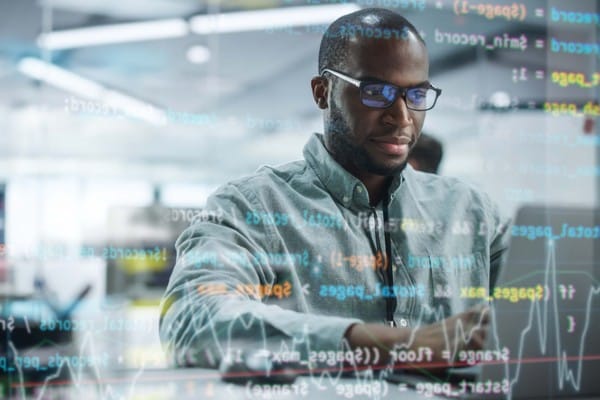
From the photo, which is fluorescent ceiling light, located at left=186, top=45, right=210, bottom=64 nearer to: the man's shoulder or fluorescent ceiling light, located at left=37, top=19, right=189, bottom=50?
fluorescent ceiling light, located at left=37, top=19, right=189, bottom=50

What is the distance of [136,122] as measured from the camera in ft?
3.47

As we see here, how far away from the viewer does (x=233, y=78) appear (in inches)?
42.9

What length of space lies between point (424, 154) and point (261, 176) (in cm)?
28

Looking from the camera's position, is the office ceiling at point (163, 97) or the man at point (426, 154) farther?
the man at point (426, 154)

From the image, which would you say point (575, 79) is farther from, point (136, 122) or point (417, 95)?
point (136, 122)

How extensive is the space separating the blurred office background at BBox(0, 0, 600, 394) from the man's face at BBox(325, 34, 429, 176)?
0.13 feet

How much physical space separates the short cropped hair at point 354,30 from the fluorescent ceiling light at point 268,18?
2cm

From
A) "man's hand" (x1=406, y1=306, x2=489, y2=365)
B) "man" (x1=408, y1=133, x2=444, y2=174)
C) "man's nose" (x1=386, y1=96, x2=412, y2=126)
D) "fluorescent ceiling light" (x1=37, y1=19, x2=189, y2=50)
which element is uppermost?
"fluorescent ceiling light" (x1=37, y1=19, x2=189, y2=50)

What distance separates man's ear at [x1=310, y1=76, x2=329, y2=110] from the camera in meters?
1.09

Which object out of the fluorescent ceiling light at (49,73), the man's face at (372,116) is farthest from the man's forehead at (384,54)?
the fluorescent ceiling light at (49,73)

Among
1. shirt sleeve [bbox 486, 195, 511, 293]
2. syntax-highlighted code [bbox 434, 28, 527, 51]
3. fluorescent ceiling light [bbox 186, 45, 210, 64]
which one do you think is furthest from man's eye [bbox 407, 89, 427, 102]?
fluorescent ceiling light [bbox 186, 45, 210, 64]

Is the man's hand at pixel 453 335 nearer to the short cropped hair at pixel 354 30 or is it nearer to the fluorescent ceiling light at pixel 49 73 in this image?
the short cropped hair at pixel 354 30

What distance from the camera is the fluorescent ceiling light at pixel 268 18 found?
109 centimetres

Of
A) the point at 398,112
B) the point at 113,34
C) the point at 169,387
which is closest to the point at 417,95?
the point at 398,112
